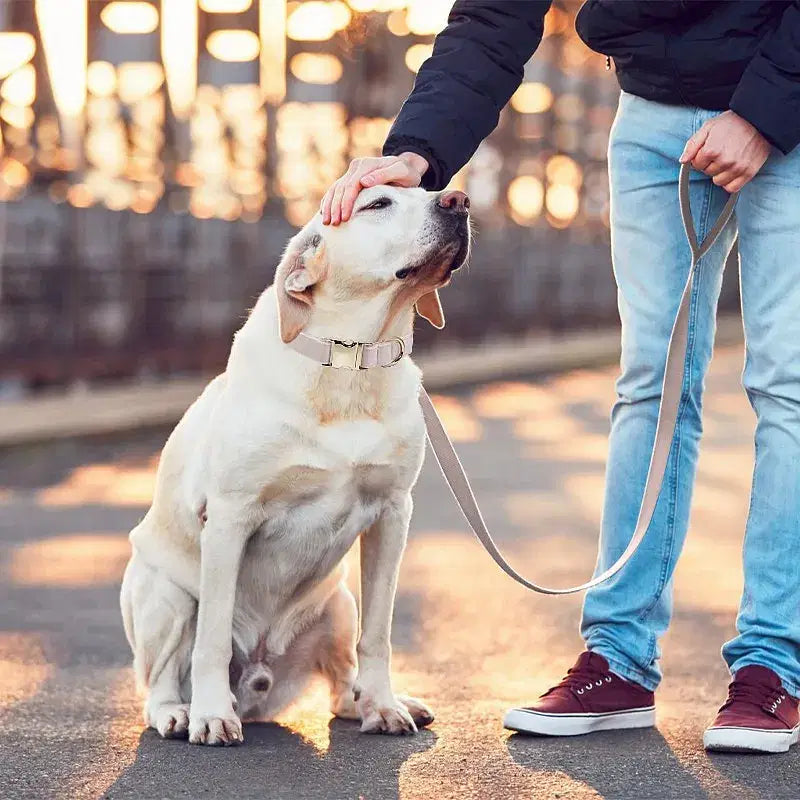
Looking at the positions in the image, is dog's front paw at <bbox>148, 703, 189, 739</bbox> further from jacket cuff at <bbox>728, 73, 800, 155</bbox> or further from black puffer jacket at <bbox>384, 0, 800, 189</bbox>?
jacket cuff at <bbox>728, 73, 800, 155</bbox>

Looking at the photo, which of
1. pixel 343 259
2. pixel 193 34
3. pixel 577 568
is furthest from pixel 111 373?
pixel 343 259

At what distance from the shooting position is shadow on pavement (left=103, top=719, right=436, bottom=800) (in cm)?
274

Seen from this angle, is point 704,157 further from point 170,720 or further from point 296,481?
point 170,720

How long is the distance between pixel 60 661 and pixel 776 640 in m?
1.75

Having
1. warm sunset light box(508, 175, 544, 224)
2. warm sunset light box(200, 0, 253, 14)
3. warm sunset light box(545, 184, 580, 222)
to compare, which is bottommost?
warm sunset light box(545, 184, 580, 222)

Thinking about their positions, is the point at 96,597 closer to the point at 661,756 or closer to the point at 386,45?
the point at 661,756

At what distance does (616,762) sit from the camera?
9.66 ft

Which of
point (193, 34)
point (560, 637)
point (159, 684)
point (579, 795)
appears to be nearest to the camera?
point (579, 795)

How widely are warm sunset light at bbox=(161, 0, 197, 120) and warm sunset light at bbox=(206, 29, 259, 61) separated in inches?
9.5

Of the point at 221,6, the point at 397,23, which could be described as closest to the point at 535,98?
the point at 397,23

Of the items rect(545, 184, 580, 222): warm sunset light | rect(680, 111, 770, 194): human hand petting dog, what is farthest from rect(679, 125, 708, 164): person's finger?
rect(545, 184, 580, 222): warm sunset light

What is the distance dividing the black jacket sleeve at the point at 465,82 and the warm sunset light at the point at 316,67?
41.5ft

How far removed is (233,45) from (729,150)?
1205 centimetres

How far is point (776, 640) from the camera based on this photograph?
314 centimetres
